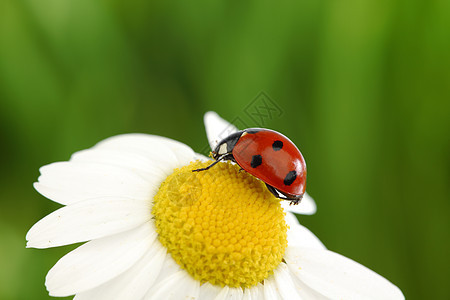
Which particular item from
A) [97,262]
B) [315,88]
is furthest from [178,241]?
[315,88]

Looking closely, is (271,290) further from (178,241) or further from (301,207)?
(301,207)

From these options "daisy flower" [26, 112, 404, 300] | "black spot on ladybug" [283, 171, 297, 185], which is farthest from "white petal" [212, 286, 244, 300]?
"black spot on ladybug" [283, 171, 297, 185]

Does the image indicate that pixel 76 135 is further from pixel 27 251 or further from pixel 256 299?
pixel 256 299

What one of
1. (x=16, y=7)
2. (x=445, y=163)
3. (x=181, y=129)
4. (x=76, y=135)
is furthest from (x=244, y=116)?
(x=16, y=7)

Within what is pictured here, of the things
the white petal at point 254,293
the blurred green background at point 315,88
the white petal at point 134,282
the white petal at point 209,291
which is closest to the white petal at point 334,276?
the white petal at point 254,293

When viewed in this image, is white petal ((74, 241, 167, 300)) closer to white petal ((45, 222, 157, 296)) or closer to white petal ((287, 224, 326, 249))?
white petal ((45, 222, 157, 296))

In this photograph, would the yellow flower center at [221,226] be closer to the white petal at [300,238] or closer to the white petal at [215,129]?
the white petal at [300,238]
